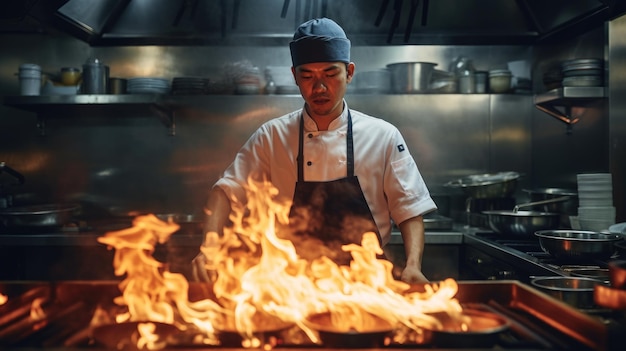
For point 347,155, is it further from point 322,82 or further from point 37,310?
point 37,310

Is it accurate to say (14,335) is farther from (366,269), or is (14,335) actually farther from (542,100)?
(542,100)

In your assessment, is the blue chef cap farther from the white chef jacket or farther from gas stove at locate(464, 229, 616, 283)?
gas stove at locate(464, 229, 616, 283)

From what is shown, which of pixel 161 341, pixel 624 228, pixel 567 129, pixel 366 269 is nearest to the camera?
pixel 161 341

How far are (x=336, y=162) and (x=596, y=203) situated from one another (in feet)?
4.94

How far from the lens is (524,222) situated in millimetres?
3488

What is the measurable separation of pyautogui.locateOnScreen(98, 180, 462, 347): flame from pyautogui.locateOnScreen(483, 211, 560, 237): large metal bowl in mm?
1588

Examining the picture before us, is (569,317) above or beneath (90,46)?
beneath

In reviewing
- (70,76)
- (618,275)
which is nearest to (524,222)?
(618,275)

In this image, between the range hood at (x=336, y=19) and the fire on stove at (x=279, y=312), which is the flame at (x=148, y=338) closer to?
the fire on stove at (x=279, y=312)

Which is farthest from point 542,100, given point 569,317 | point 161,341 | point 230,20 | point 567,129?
point 161,341

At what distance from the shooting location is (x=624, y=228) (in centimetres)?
Answer: 283

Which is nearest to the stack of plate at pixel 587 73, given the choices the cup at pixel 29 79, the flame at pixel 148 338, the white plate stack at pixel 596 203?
the white plate stack at pixel 596 203

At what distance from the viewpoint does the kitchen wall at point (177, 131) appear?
4.72 meters

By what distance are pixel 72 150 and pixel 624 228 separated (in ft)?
12.8
